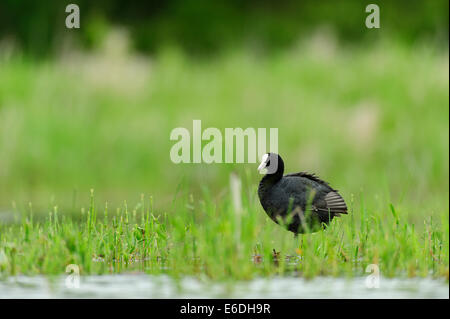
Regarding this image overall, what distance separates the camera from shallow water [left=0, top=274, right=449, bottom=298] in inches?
236

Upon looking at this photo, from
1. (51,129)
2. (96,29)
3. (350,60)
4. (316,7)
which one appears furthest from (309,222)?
(316,7)

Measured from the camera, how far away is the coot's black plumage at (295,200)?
721cm

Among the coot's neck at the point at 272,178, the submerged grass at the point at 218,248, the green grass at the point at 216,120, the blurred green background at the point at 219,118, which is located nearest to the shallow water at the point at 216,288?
the submerged grass at the point at 218,248

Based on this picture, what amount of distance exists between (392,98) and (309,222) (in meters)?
11.5

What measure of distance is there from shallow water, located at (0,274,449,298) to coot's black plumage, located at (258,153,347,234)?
85cm

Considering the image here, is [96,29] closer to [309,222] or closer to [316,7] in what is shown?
[316,7]

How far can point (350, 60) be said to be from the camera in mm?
20344

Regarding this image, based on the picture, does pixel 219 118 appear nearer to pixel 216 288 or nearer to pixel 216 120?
pixel 216 120

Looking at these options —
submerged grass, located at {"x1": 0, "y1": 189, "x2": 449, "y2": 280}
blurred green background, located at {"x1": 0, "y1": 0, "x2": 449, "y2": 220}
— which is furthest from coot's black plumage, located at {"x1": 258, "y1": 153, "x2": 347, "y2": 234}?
blurred green background, located at {"x1": 0, "y1": 0, "x2": 449, "y2": 220}

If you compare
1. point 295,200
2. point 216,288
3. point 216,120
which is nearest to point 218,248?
point 216,288

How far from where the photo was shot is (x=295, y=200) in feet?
23.7

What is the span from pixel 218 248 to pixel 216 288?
0.38 meters

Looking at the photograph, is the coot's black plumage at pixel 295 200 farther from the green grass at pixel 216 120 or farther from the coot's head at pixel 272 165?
the green grass at pixel 216 120
